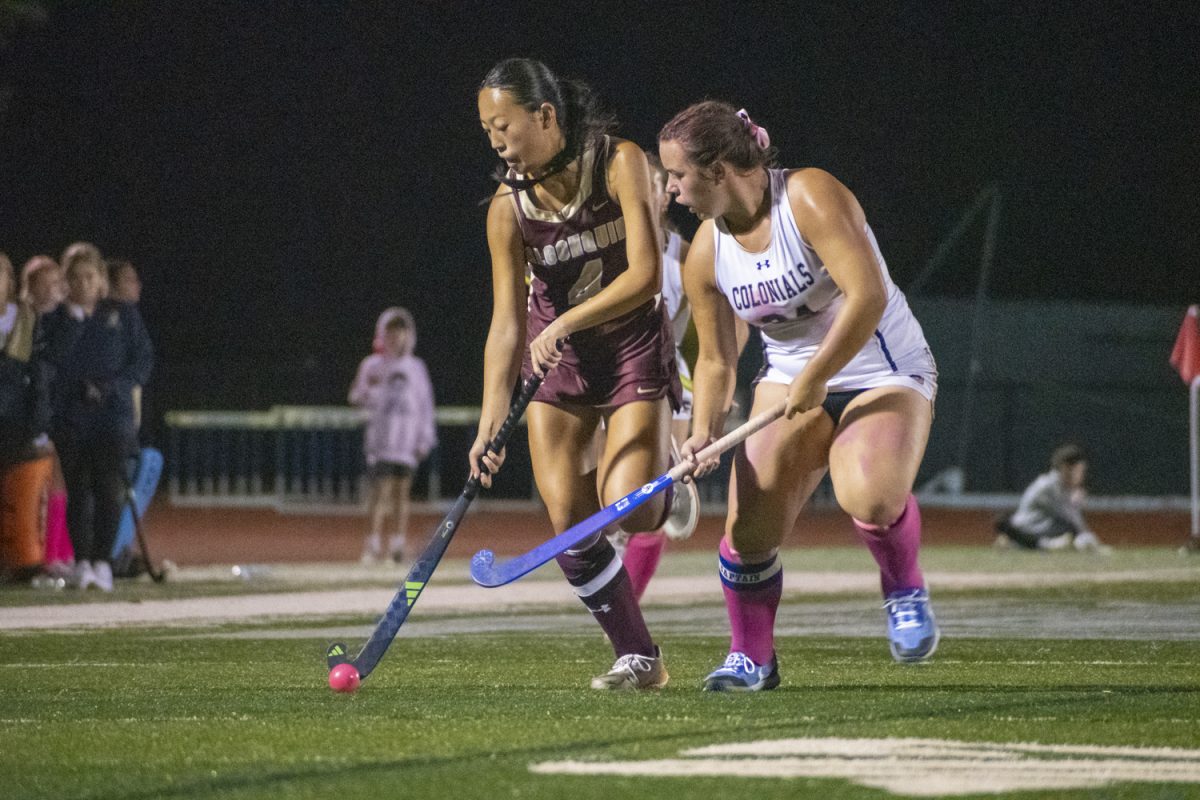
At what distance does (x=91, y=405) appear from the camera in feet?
42.5

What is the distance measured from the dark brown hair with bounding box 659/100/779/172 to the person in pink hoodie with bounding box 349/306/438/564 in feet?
33.5

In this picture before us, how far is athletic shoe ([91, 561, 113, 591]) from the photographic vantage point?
12.7 meters

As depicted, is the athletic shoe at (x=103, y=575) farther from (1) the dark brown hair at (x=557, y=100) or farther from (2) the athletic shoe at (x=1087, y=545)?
(2) the athletic shoe at (x=1087, y=545)

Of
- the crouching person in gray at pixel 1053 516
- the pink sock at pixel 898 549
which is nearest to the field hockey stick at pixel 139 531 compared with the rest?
the pink sock at pixel 898 549

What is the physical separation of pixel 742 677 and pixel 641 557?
2730 millimetres

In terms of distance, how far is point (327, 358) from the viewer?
96.9 feet

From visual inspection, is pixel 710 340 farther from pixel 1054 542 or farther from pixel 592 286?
pixel 1054 542

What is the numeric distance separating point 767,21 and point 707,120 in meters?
22.7

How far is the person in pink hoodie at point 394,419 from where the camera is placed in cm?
1652

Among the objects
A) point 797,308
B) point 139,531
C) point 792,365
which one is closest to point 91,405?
point 139,531

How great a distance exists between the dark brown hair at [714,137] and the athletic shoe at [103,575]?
735cm

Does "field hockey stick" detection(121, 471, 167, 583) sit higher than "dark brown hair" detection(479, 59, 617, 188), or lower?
lower

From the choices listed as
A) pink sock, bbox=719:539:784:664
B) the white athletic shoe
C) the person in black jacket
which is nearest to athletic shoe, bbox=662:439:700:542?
pink sock, bbox=719:539:784:664

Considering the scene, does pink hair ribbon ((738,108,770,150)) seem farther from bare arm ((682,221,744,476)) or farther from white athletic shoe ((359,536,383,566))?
white athletic shoe ((359,536,383,566))
